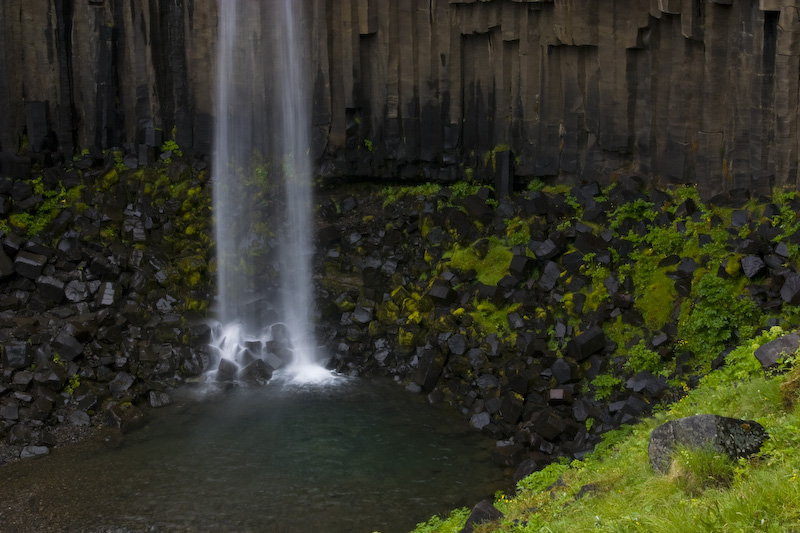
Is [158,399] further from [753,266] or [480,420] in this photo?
[753,266]

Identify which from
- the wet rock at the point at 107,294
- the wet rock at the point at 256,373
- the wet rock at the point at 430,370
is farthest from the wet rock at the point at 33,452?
the wet rock at the point at 430,370

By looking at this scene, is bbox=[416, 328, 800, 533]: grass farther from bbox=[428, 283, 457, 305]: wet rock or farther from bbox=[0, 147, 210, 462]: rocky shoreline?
bbox=[0, 147, 210, 462]: rocky shoreline

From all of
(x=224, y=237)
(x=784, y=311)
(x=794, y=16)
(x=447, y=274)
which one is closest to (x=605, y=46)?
(x=794, y=16)

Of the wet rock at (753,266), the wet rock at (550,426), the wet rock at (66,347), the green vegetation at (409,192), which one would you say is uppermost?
the green vegetation at (409,192)

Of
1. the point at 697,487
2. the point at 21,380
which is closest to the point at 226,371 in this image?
the point at 21,380

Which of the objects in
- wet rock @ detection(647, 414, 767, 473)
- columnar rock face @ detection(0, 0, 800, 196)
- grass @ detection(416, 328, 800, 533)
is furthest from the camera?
columnar rock face @ detection(0, 0, 800, 196)

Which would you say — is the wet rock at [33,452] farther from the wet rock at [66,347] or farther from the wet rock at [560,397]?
the wet rock at [560,397]

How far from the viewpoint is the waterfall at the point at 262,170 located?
2288cm

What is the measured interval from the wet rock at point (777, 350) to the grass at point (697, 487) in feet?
0.67

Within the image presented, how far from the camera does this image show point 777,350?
11.0 meters

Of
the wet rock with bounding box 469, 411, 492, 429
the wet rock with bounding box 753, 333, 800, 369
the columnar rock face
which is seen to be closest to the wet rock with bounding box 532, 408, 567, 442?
the wet rock with bounding box 469, 411, 492, 429

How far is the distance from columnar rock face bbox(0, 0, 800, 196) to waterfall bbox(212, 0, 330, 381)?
266 millimetres

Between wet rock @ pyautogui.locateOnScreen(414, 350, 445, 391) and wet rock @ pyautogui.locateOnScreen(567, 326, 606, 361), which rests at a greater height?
wet rock @ pyautogui.locateOnScreen(567, 326, 606, 361)

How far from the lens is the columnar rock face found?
19.8 m
